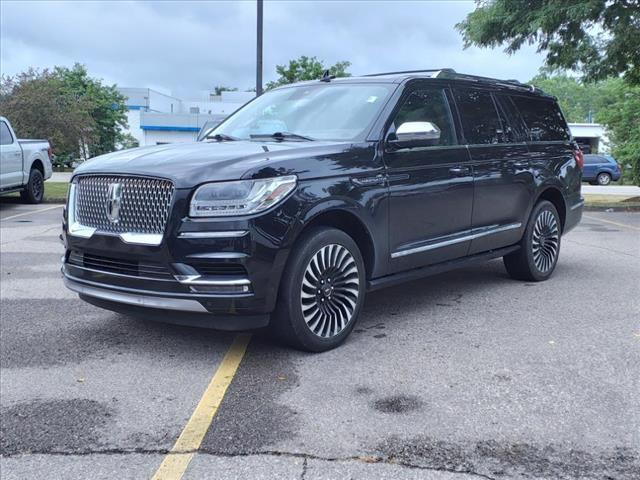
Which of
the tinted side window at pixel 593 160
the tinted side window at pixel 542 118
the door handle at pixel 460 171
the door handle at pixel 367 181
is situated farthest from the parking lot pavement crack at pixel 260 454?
the tinted side window at pixel 593 160

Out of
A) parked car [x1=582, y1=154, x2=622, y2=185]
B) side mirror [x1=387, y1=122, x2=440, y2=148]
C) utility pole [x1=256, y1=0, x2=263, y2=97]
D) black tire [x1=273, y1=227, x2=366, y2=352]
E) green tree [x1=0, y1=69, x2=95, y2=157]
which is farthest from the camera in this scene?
parked car [x1=582, y1=154, x2=622, y2=185]

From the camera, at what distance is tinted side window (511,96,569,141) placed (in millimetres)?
6863

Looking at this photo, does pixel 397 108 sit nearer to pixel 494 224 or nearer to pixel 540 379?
pixel 494 224

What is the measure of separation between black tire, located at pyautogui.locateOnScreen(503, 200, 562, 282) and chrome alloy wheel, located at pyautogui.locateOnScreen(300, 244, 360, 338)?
275 cm

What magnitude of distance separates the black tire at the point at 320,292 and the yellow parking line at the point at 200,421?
0.39 meters

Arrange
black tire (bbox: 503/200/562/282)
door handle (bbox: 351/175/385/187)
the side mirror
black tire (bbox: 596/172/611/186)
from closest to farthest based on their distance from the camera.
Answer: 1. door handle (bbox: 351/175/385/187)
2. the side mirror
3. black tire (bbox: 503/200/562/282)
4. black tire (bbox: 596/172/611/186)

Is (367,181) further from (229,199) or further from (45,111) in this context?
(45,111)

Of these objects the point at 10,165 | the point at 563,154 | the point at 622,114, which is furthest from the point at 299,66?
the point at 563,154

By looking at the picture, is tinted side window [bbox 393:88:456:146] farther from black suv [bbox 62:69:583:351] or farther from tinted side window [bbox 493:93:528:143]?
tinted side window [bbox 493:93:528:143]

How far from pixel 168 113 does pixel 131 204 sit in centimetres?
6340

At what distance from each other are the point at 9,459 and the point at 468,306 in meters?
3.96

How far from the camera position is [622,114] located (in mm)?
19312

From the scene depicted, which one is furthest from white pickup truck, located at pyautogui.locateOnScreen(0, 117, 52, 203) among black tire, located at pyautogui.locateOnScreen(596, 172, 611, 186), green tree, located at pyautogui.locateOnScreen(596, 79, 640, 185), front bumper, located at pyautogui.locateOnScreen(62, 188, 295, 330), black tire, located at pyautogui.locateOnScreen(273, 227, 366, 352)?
black tire, located at pyautogui.locateOnScreen(596, 172, 611, 186)

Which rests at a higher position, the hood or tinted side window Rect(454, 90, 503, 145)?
tinted side window Rect(454, 90, 503, 145)
